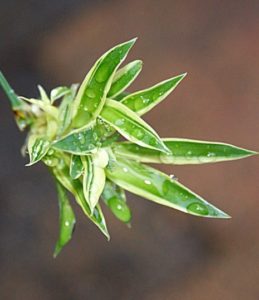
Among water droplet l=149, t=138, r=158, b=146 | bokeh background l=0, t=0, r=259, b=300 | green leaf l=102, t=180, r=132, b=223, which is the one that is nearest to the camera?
water droplet l=149, t=138, r=158, b=146

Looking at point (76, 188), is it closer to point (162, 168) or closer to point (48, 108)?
point (48, 108)

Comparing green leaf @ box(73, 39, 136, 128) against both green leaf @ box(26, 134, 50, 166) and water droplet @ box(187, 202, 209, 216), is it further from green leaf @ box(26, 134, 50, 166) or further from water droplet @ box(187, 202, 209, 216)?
water droplet @ box(187, 202, 209, 216)

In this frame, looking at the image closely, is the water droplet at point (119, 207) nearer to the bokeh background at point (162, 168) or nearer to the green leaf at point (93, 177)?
the green leaf at point (93, 177)

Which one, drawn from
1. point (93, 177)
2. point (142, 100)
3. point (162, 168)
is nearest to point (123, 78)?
point (142, 100)

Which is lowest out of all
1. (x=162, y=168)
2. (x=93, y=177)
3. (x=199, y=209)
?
(x=162, y=168)

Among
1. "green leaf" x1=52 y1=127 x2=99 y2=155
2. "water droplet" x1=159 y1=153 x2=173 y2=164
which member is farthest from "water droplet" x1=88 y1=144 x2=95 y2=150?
"water droplet" x1=159 y1=153 x2=173 y2=164
